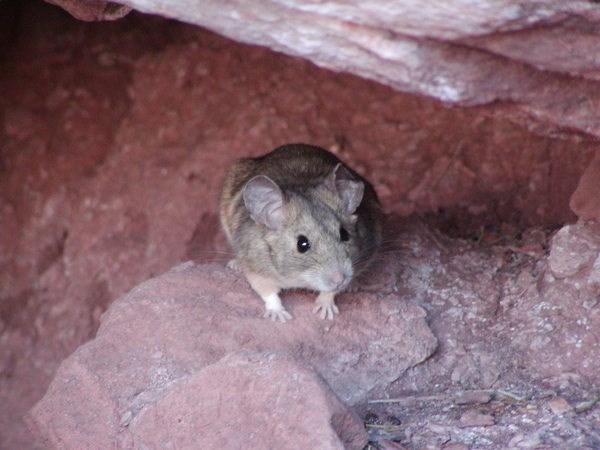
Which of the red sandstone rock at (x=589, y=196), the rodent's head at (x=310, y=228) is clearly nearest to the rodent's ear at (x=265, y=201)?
the rodent's head at (x=310, y=228)

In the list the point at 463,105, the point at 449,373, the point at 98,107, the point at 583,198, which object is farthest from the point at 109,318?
the point at 98,107

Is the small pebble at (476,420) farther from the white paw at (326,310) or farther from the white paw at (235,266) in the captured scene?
the white paw at (235,266)

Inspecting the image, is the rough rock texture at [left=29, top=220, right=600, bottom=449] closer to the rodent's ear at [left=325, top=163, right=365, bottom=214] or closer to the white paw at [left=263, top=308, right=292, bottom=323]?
the white paw at [left=263, top=308, right=292, bottom=323]

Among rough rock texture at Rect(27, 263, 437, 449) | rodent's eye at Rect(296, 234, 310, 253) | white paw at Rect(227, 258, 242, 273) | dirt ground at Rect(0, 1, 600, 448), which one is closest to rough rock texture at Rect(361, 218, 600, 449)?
rough rock texture at Rect(27, 263, 437, 449)

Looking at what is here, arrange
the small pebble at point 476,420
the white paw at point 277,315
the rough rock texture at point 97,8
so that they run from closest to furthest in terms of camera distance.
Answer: the small pebble at point 476,420 < the rough rock texture at point 97,8 < the white paw at point 277,315

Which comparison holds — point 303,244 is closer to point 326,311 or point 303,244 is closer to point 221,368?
point 326,311

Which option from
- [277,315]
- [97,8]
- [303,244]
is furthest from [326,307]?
[97,8]
